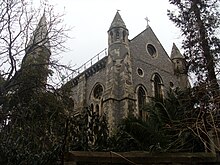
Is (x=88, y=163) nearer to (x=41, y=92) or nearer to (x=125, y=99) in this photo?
(x=41, y=92)

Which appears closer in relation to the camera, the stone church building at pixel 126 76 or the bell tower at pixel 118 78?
the bell tower at pixel 118 78

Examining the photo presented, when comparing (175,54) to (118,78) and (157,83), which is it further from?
(118,78)

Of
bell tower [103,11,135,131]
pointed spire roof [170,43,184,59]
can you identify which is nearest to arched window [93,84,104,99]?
bell tower [103,11,135,131]

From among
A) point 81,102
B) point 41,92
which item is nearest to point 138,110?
point 81,102

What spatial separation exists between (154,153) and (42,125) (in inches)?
204

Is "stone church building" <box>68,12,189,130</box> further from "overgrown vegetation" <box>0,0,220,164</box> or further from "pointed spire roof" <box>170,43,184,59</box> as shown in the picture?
"overgrown vegetation" <box>0,0,220,164</box>

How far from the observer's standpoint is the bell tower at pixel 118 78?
22.2m

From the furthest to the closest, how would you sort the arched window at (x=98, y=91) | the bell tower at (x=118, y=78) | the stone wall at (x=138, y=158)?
the arched window at (x=98, y=91), the bell tower at (x=118, y=78), the stone wall at (x=138, y=158)

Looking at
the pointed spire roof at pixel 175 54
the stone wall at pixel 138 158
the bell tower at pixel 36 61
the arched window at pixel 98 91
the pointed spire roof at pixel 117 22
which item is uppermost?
the pointed spire roof at pixel 117 22

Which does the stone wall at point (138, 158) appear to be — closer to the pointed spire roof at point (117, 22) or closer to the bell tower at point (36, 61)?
the bell tower at point (36, 61)

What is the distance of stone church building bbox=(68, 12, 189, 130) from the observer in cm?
2277

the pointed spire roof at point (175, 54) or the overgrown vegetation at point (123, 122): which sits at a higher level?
the pointed spire roof at point (175, 54)

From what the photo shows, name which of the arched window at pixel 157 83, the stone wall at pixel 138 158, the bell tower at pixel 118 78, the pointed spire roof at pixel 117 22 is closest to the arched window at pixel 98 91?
the bell tower at pixel 118 78

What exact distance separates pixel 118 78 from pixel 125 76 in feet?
2.06
